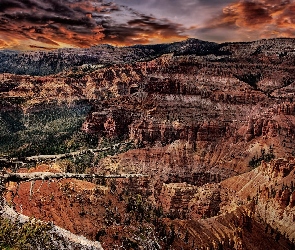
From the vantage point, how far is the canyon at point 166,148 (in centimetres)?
2732

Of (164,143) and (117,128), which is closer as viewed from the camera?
(164,143)

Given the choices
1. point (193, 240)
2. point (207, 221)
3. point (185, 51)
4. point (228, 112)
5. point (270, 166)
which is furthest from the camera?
point (185, 51)

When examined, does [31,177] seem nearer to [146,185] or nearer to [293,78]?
[146,185]

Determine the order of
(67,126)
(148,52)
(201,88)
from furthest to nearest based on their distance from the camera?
(148,52)
(67,126)
(201,88)

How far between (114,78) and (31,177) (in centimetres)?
12979

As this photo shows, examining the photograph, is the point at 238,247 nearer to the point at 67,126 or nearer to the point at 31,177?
the point at 31,177

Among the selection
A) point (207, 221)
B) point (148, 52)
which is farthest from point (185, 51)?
point (207, 221)

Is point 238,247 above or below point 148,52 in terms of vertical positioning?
below

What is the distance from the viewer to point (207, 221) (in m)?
35.1

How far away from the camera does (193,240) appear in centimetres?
2881

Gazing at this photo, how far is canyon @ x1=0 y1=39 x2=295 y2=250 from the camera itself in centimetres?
2732

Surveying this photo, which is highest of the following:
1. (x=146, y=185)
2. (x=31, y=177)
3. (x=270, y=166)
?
(x=31, y=177)

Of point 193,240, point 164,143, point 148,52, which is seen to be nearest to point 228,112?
point 164,143

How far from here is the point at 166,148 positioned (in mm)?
73938
